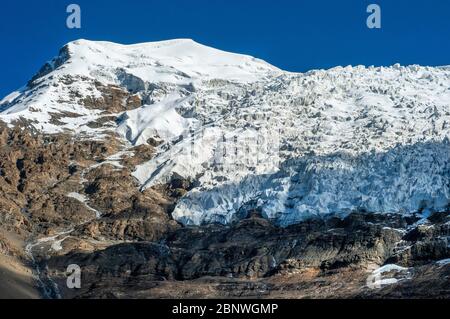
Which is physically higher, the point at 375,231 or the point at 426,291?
the point at 375,231

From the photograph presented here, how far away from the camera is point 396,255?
622ft

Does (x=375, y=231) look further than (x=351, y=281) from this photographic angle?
Yes

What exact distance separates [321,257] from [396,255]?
16.7 metres

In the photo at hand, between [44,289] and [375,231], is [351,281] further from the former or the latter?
[44,289]

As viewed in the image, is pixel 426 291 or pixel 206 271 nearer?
pixel 426 291

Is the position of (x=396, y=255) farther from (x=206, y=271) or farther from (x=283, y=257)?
(x=206, y=271)

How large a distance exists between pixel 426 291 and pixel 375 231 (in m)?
31.9
